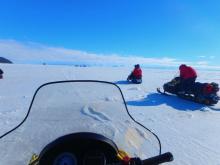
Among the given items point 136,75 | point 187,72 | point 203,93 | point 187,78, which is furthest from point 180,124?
point 136,75

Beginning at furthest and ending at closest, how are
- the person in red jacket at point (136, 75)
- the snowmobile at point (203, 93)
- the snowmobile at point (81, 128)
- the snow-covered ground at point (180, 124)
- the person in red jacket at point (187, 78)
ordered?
the person in red jacket at point (136, 75) < the person in red jacket at point (187, 78) < the snowmobile at point (203, 93) < the snow-covered ground at point (180, 124) < the snowmobile at point (81, 128)

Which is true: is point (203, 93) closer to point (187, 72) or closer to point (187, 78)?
point (187, 78)

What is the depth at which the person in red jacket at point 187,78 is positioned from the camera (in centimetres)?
1005

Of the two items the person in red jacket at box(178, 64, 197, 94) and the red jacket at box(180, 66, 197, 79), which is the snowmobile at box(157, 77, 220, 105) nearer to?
the person in red jacket at box(178, 64, 197, 94)

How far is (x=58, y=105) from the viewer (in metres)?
2.45

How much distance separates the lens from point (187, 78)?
10.1 metres

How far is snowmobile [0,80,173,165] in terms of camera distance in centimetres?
201

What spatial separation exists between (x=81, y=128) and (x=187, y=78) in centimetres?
855

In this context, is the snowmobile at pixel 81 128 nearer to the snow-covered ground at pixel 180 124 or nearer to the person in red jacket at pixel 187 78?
the snow-covered ground at pixel 180 124

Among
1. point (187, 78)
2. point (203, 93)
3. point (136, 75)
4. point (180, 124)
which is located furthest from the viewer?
point (136, 75)

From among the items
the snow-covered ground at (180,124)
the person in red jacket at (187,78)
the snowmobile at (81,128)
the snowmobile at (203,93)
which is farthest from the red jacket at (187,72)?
the snowmobile at (81,128)

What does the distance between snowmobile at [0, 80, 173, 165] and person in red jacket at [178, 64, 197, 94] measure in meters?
7.92

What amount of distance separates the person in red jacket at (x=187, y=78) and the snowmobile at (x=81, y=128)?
7.92 m

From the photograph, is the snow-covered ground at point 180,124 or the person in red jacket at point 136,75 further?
the person in red jacket at point 136,75
